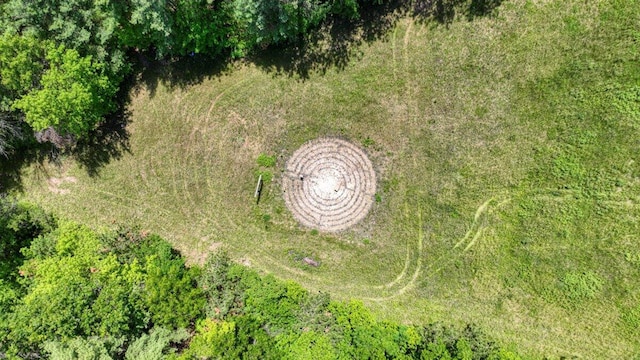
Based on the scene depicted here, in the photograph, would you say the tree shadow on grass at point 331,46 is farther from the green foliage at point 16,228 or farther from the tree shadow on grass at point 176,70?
the green foliage at point 16,228

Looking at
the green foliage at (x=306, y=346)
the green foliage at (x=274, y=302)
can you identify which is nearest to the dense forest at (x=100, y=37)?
the green foliage at (x=274, y=302)

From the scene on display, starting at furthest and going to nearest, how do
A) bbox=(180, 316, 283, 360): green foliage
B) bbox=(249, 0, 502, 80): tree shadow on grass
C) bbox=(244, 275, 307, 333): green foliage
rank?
bbox=(249, 0, 502, 80): tree shadow on grass → bbox=(244, 275, 307, 333): green foliage → bbox=(180, 316, 283, 360): green foliage

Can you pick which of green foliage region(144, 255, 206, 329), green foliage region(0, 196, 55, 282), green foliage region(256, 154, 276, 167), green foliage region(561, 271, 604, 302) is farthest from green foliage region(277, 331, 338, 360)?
green foliage region(0, 196, 55, 282)

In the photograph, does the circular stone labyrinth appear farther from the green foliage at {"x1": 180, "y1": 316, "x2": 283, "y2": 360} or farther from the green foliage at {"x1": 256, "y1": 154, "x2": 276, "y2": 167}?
the green foliage at {"x1": 180, "y1": 316, "x2": 283, "y2": 360}

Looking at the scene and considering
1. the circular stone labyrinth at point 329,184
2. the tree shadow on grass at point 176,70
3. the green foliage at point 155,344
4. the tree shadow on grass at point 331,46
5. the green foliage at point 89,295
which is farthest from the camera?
the tree shadow on grass at point 176,70

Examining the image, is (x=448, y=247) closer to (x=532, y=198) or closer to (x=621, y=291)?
(x=532, y=198)

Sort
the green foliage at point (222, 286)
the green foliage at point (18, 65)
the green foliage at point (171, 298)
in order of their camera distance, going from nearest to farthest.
Result: the green foliage at point (18, 65) → the green foliage at point (171, 298) → the green foliage at point (222, 286)
